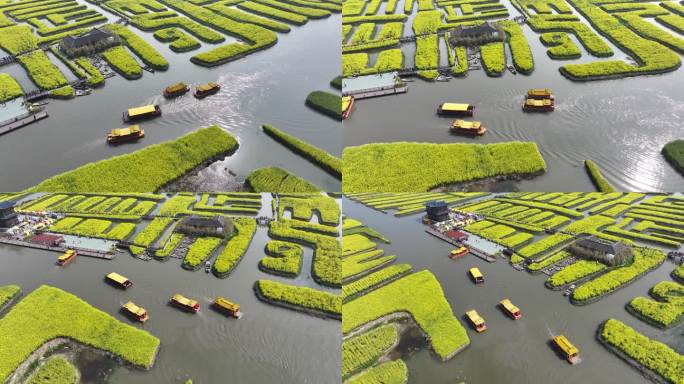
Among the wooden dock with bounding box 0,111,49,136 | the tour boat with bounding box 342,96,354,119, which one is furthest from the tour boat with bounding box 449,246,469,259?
the wooden dock with bounding box 0,111,49,136

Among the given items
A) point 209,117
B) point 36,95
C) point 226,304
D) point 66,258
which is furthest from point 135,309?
point 36,95

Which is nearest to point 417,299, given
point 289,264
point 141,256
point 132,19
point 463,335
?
point 463,335

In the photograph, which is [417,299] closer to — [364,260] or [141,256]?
[364,260]

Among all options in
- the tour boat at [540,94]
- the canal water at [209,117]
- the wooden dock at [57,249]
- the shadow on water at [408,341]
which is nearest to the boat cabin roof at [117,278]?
the wooden dock at [57,249]

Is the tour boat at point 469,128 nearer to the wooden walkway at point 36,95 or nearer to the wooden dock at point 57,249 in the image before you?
the wooden dock at point 57,249

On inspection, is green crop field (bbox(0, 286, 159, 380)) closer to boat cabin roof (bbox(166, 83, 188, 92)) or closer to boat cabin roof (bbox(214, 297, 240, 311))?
boat cabin roof (bbox(214, 297, 240, 311))
